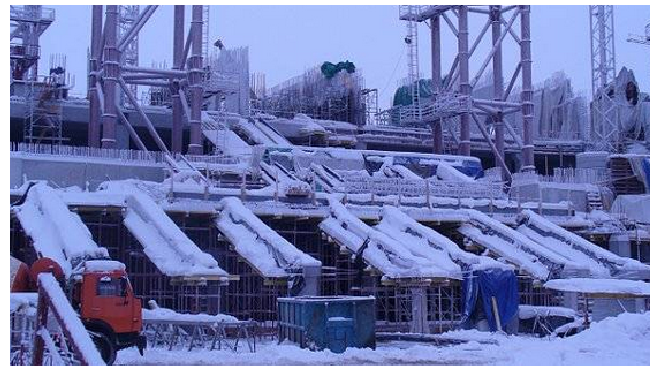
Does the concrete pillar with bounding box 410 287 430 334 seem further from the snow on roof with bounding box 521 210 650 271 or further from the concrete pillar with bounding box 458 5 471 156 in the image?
the concrete pillar with bounding box 458 5 471 156

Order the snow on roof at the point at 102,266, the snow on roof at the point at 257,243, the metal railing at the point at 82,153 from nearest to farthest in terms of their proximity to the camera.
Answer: the snow on roof at the point at 102,266 → the snow on roof at the point at 257,243 → the metal railing at the point at 82,153

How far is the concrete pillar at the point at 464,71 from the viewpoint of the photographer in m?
53.4

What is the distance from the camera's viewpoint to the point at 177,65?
48.3 meters

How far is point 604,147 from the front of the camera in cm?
5703

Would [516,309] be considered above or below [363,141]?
below

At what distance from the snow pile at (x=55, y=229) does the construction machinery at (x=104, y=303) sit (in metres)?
2.44

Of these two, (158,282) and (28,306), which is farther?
(158,282)

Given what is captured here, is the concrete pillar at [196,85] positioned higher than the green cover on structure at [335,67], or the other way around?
the green cover on structure at [335,67]

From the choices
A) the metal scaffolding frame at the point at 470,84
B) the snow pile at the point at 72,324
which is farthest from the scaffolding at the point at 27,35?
the snow pile at the point at 72,324

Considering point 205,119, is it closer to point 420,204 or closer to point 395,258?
point 420,204

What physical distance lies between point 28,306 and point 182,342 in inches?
343

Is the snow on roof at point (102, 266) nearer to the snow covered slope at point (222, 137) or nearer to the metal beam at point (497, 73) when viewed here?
the snow covered slope at point (222, 137)

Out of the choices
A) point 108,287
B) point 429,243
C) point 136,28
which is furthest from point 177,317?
point 136,28
